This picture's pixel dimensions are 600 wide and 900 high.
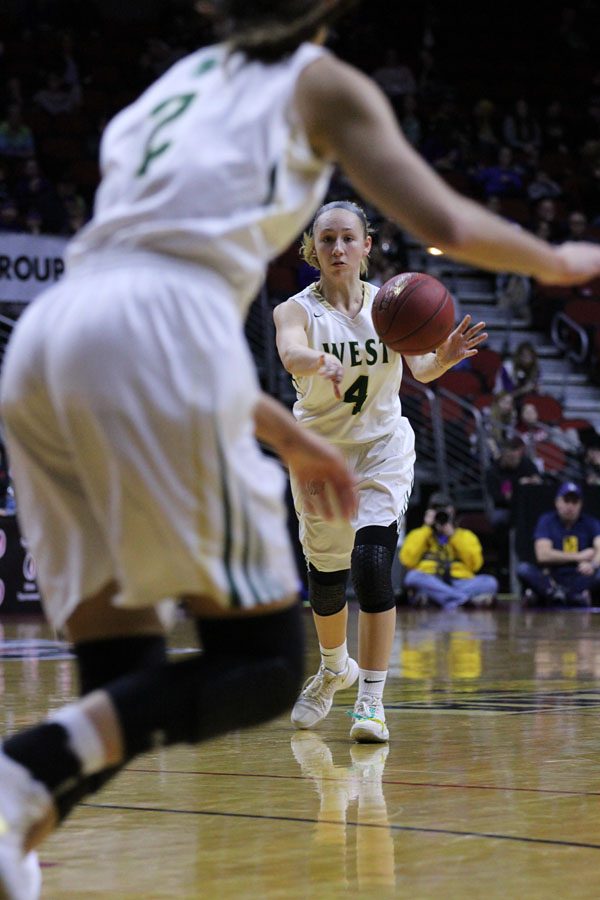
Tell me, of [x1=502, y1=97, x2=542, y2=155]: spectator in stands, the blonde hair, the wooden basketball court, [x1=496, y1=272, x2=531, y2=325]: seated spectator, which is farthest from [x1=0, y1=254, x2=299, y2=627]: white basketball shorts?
[x1=502, y1=97, x2=542, y2=155]: spectator in stands

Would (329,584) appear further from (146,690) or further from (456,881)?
(146,690)

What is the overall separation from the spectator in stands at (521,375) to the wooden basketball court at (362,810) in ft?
31.5

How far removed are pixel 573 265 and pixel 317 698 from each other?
3.18m

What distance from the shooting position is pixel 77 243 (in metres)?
2.37

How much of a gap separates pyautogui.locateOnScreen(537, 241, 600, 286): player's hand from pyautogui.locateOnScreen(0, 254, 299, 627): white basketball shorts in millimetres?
575

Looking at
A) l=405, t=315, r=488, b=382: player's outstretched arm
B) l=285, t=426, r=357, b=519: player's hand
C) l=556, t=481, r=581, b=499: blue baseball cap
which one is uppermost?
l=405, t=315, r=488, b=382: player's outstretched arm

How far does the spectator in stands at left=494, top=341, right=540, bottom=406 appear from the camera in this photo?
15711 millimetres

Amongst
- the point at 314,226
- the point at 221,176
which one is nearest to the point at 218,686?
the point at 221,176

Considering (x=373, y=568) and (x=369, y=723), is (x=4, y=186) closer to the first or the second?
(x=373, y=568)

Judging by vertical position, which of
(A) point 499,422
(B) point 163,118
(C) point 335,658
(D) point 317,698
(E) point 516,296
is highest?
(E) point 516,296

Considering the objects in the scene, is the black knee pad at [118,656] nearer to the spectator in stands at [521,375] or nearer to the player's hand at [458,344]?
the player's hand at [458,344]

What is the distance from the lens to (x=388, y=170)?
7.47ft

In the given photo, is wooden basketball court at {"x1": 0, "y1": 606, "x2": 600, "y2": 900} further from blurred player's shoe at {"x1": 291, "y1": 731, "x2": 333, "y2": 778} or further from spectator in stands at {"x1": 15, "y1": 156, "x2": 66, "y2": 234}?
spectator in stands at {"x1": 15, "y1": 156, "x2": 66, "y2": 234}

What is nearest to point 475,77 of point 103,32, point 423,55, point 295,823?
point 423,55
